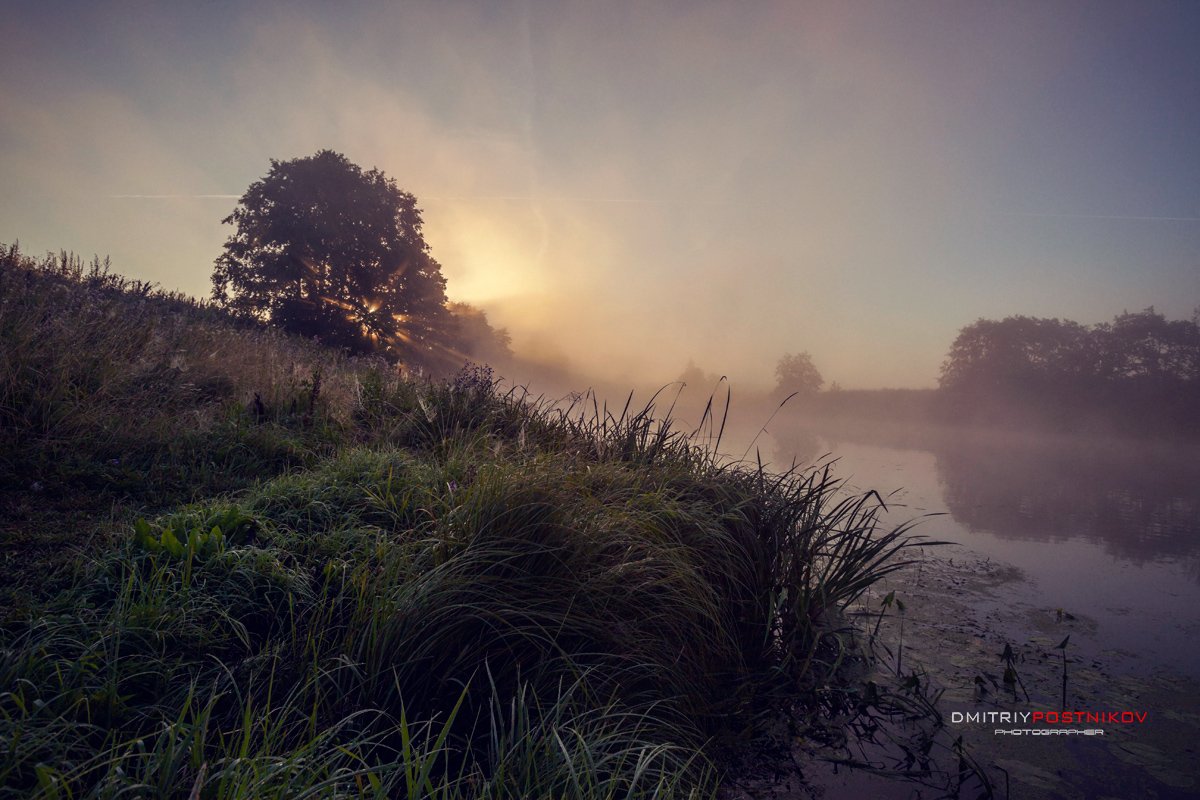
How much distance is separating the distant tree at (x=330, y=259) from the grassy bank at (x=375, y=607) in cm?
1710

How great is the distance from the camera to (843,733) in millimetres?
2480

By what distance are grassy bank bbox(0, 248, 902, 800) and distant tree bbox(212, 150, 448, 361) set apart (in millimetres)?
17104

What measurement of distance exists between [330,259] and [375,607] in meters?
21.9

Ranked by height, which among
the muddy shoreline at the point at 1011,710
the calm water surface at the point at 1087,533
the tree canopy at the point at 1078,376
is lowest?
the muddy shoreline at the point at 1011,710

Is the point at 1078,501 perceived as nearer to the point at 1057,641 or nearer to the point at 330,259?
the point at 1057,641

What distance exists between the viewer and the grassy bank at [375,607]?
143 cm

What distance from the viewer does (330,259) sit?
20500 mm

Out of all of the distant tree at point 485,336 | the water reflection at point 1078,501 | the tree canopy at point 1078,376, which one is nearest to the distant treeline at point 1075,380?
the tree canopy at point 1078,376

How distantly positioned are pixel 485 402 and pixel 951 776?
4681 mm

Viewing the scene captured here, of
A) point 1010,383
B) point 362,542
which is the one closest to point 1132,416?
point 1010,383

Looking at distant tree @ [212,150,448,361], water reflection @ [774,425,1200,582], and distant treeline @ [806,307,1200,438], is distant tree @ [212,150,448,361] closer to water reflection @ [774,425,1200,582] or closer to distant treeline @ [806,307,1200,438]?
water reflection @ [774,425,1200,582]

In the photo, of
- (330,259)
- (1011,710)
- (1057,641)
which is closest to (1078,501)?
(1057,641)

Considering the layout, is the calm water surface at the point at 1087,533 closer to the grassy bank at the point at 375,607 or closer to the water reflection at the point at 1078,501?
the water reflection at the point at 1078,501

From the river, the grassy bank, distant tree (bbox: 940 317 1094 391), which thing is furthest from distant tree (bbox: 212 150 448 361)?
distant tree (bbox: 940 317 1094 391)
